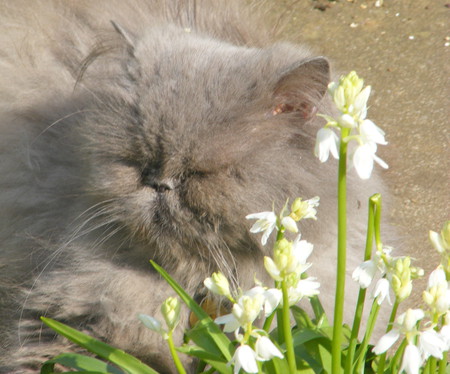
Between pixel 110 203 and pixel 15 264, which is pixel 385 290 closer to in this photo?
pixel 110 203

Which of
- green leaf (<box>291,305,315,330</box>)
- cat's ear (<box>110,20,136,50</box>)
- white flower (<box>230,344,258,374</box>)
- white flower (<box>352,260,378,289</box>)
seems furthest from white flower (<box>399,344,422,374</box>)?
cat's ear (<box>110,20,136,50</box>)

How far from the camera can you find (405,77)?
3629 millimetres

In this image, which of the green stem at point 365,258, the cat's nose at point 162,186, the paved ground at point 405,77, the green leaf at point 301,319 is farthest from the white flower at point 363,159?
the paved ground at point 405,77

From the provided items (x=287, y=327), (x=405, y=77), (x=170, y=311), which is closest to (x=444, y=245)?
(x=287, y=327)

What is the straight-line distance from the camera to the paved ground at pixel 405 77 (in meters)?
3.02

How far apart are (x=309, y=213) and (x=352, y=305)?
101 cm

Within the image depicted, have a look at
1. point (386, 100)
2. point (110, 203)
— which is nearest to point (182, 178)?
point (110, 203)

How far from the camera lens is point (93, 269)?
86.7 inches

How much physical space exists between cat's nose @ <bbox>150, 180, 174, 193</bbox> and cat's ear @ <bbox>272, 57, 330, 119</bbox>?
376 mm

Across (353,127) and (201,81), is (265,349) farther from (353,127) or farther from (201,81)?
(201,81)

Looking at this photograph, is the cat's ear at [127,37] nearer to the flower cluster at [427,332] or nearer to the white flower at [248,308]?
the white flower at [248,308]

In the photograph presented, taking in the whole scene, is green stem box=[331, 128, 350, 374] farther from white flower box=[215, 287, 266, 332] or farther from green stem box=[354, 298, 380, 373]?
white flower box=[215, 287, 266, 332]

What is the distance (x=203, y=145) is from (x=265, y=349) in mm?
795

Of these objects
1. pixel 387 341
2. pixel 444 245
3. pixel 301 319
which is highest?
pixel 444 245
